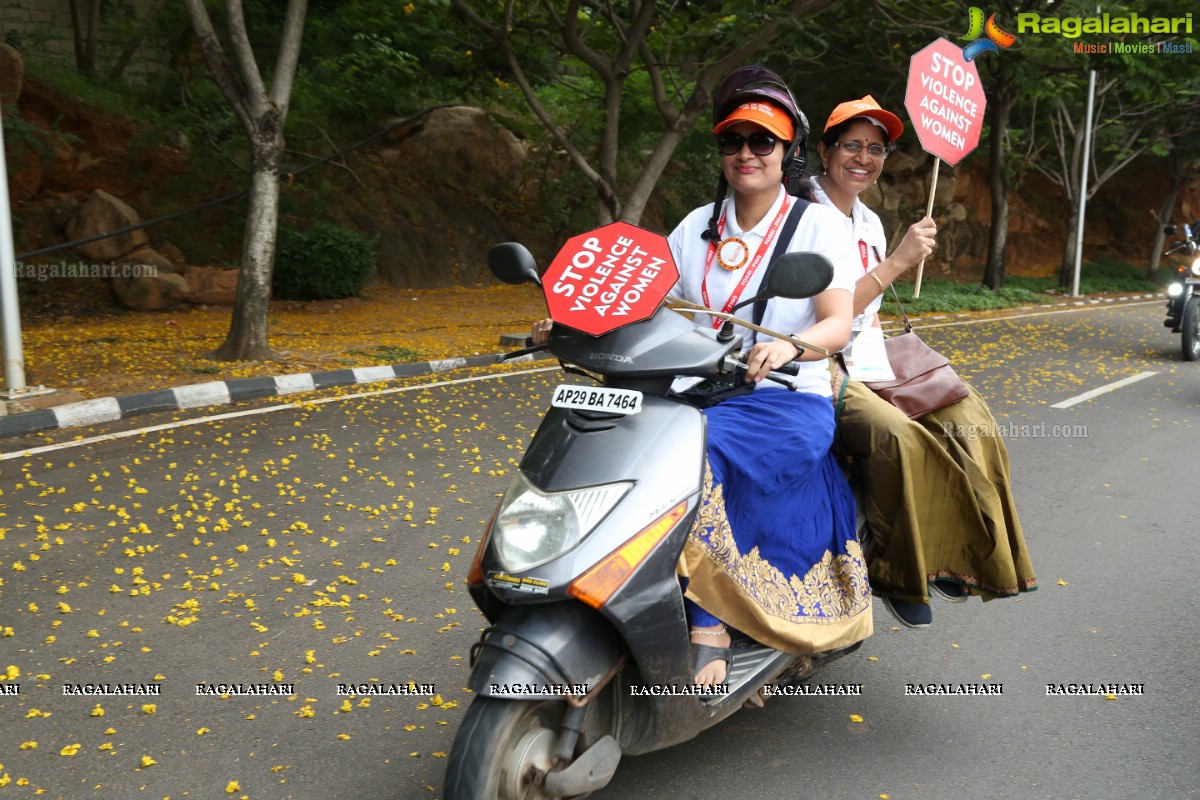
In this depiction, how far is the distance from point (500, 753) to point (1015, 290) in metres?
21.4

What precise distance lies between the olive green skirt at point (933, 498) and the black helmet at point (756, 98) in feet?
2.44

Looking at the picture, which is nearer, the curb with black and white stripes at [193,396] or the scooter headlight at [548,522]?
the scooter headlight at [548,522]

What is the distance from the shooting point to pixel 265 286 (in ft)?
32.4

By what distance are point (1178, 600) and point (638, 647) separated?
317cm

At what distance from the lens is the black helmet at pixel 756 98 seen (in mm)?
2898

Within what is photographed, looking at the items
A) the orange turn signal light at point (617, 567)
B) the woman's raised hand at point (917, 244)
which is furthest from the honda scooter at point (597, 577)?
the woman's raised hand at point (917, 244)

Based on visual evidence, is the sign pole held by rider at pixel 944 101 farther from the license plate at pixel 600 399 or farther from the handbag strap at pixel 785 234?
the license plate at pixel 600 399

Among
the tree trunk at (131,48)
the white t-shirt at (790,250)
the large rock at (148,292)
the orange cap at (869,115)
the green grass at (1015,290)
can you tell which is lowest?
the green grass at (1015,290)

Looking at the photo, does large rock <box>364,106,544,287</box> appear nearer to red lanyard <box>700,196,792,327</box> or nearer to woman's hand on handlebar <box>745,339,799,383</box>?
red lanyard <box>700,196,792,327</box>

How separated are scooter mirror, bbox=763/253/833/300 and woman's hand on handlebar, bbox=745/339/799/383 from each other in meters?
0.18

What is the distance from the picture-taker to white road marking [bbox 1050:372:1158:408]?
8.90m

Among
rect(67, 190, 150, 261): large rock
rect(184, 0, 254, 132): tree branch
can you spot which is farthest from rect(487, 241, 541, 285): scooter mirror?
rect(67, 190, 150, 261): large rock

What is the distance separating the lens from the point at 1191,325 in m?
11.6

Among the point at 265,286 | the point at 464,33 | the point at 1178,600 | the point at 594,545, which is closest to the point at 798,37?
the point at 464,33
